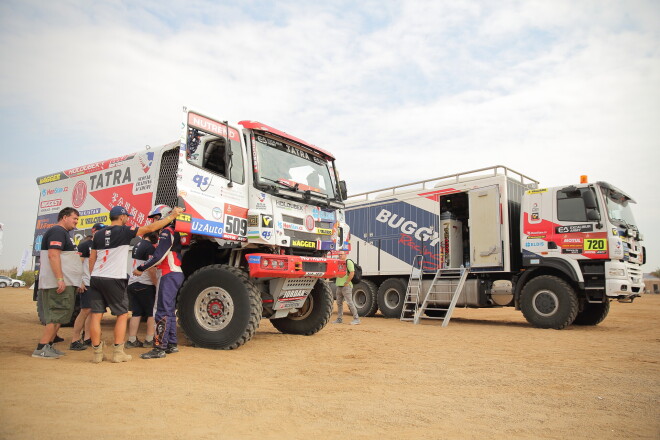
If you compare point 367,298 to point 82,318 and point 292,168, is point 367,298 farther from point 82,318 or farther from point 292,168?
point 82,318

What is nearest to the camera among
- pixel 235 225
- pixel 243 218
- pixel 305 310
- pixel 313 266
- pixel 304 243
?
pixel 235 225

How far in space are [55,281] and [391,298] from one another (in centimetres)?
961

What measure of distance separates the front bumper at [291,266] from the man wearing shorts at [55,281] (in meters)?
2.17

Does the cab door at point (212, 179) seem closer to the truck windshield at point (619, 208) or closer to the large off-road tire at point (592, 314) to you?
the truck windshield at point (619, 208)

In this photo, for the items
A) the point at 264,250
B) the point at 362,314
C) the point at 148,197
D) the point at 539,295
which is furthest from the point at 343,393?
the point at 362,314

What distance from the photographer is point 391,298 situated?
1363cm

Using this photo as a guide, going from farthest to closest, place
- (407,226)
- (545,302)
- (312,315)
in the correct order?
1. (407,226)
2. (545,302)
3. (312,315)

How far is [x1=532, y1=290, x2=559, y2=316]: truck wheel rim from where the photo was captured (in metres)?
10.2

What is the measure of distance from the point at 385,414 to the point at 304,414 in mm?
623

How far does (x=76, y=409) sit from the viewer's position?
3352 mm

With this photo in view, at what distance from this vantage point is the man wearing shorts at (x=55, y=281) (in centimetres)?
545

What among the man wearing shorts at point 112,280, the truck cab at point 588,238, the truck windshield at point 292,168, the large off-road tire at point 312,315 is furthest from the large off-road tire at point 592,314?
the man wearing shorts at point 112,280

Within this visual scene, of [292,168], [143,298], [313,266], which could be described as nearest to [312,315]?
[313,266]

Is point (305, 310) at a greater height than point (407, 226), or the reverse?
point (407, 226)
